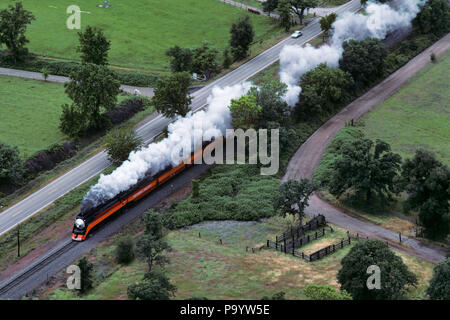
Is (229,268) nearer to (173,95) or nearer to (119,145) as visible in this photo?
(119,145)

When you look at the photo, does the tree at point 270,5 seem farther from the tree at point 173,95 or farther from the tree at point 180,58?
the tree at point 173,95

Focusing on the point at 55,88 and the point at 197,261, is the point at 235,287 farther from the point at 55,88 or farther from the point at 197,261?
the point at 55,88

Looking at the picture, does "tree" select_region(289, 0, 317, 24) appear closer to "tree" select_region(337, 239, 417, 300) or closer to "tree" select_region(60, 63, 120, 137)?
"tree" select_region(60, 63, 120, 137)

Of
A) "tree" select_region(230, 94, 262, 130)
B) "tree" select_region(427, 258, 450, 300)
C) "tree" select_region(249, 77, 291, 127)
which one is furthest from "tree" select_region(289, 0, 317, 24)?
"tree" select_region(427, 258, 450, 300)

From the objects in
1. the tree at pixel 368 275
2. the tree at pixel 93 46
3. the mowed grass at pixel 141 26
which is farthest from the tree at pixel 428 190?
the mowed grass at pixel 141 26

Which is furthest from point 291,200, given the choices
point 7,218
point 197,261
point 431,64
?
point 431,64

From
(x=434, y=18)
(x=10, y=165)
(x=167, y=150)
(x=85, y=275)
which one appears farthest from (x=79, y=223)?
(x=434, y=18)
